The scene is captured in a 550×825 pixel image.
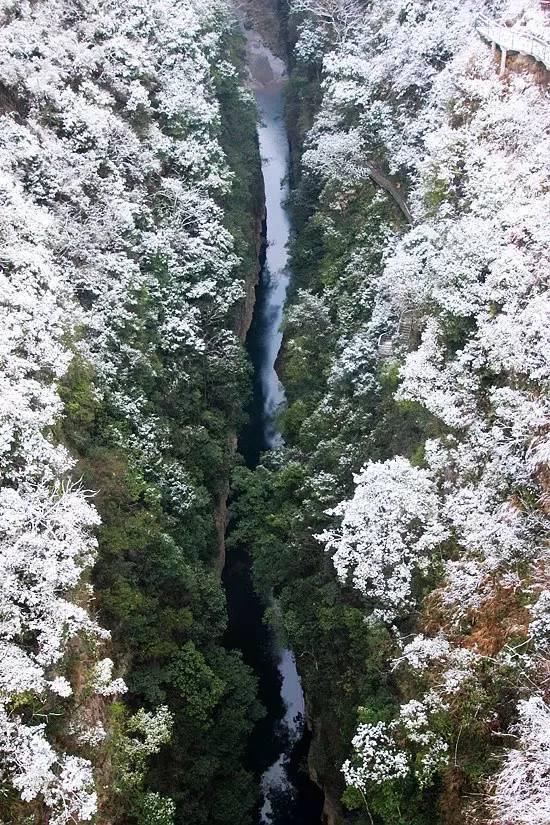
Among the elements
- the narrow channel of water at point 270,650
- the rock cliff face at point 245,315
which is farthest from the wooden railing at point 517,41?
the narrow channel of water at point 270,650

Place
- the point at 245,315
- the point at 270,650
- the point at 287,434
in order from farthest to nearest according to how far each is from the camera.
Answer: the point at 245,315
the point at 287,434
the point at 270,650

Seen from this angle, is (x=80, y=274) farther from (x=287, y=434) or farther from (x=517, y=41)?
(x=517, y=41)

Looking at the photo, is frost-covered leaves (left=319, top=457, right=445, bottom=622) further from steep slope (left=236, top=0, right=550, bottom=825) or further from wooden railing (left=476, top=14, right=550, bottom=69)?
wooden railing (left=476, top=14, right=550, bottom=69)

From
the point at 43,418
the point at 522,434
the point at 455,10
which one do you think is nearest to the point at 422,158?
the point at 455,10

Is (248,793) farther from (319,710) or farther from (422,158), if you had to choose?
(422,158)

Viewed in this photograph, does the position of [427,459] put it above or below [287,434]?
below

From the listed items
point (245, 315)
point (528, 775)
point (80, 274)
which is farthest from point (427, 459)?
point (245, 315)

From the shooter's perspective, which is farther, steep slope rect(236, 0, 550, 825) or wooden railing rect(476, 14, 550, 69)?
wooden railing rect(476, 14, 550, 69)

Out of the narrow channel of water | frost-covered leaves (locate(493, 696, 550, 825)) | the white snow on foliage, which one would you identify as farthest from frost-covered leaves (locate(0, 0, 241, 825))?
frost-covered leaves (locate(493, 696, 550, 825))
